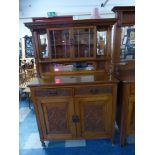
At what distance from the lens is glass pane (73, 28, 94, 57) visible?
2291mm

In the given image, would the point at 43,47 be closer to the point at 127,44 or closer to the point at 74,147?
the point at 127,44

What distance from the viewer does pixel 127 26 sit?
7.20 feet

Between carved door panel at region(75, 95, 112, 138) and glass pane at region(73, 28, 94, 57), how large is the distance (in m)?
0.70

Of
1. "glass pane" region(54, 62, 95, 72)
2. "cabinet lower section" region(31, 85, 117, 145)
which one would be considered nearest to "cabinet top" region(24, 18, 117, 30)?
"glass pane" region(54, 62, 95, 72)

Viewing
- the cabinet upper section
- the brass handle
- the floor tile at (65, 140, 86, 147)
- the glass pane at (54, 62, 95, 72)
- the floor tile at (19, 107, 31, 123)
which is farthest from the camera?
the floor tile at (19, 107, 31, 123)

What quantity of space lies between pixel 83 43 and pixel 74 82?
719mm

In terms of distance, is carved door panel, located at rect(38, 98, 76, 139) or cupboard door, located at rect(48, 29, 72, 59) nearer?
carved door panel, located at rect(38, 98, 76, 139)

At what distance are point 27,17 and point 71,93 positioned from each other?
4.69m

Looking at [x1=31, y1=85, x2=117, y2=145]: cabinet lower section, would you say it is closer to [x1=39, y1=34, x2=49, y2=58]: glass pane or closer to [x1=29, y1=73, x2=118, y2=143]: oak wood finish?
[x1=29, y1=73, x2=118, y2=143]: oak wood finish

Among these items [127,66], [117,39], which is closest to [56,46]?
[117,39]

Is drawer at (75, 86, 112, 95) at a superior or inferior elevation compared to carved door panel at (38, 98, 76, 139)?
superior

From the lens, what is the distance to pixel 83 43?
235cm

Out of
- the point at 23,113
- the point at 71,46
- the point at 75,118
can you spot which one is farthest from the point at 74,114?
the point at 23,113
